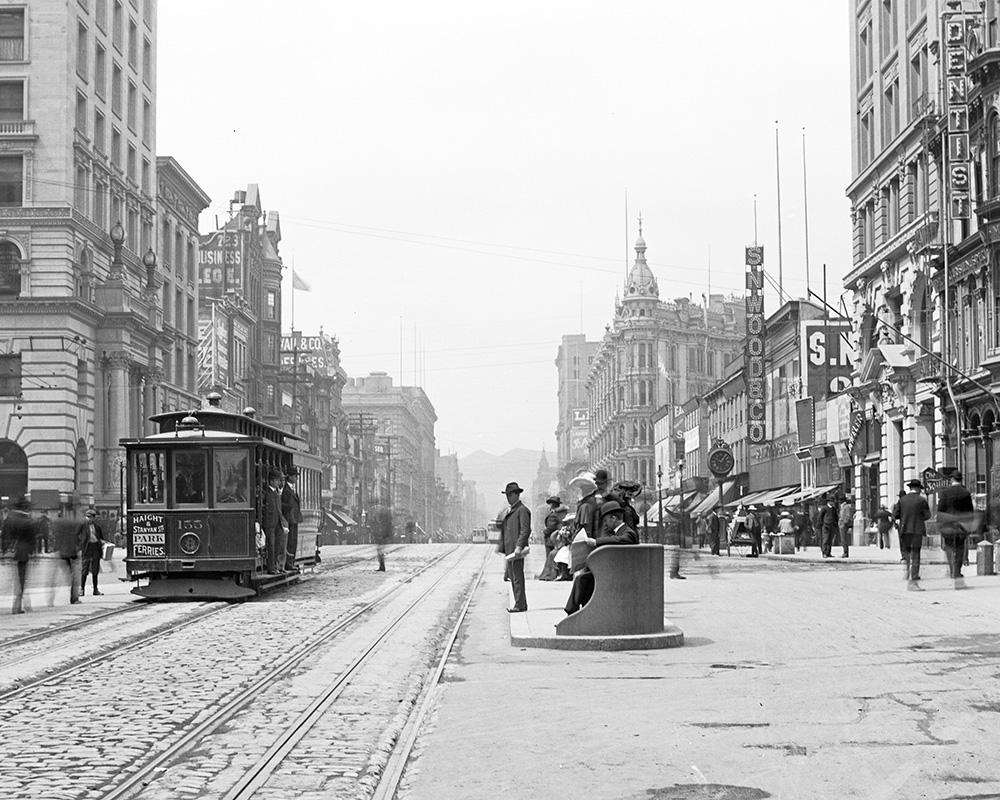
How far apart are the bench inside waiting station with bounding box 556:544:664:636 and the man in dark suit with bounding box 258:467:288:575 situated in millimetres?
10318

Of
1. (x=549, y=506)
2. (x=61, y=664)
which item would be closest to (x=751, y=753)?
(x=61, y=664)

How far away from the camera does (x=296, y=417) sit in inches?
4350

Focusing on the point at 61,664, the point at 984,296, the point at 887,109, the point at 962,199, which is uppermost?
the point at 887,109

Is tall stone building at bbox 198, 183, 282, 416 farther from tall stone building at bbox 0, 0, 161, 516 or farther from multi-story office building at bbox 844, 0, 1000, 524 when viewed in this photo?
multi-story office building at bbox 844, 0, 1000, 524

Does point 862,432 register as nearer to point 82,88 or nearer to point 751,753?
point 82,88

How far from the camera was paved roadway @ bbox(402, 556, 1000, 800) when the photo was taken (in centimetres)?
834

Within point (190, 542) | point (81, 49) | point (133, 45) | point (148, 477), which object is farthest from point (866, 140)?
point (190, 542)

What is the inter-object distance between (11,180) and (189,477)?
37.1 meters

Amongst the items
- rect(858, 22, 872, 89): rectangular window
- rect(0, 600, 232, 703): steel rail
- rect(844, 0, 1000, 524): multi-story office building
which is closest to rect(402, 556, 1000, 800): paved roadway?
rect(0, 600, 232, 703): steel rail

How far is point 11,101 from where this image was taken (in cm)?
5766

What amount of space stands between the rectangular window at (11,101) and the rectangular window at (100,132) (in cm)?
532

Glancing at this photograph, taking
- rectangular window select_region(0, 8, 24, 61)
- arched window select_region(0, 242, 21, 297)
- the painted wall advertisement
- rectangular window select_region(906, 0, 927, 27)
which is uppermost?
rectangular window select_region(0, 8, 24, 61)

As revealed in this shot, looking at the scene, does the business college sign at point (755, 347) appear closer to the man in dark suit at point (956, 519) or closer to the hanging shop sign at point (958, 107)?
the hanging shop sign at point (958, 107)

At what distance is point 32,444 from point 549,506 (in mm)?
29220
